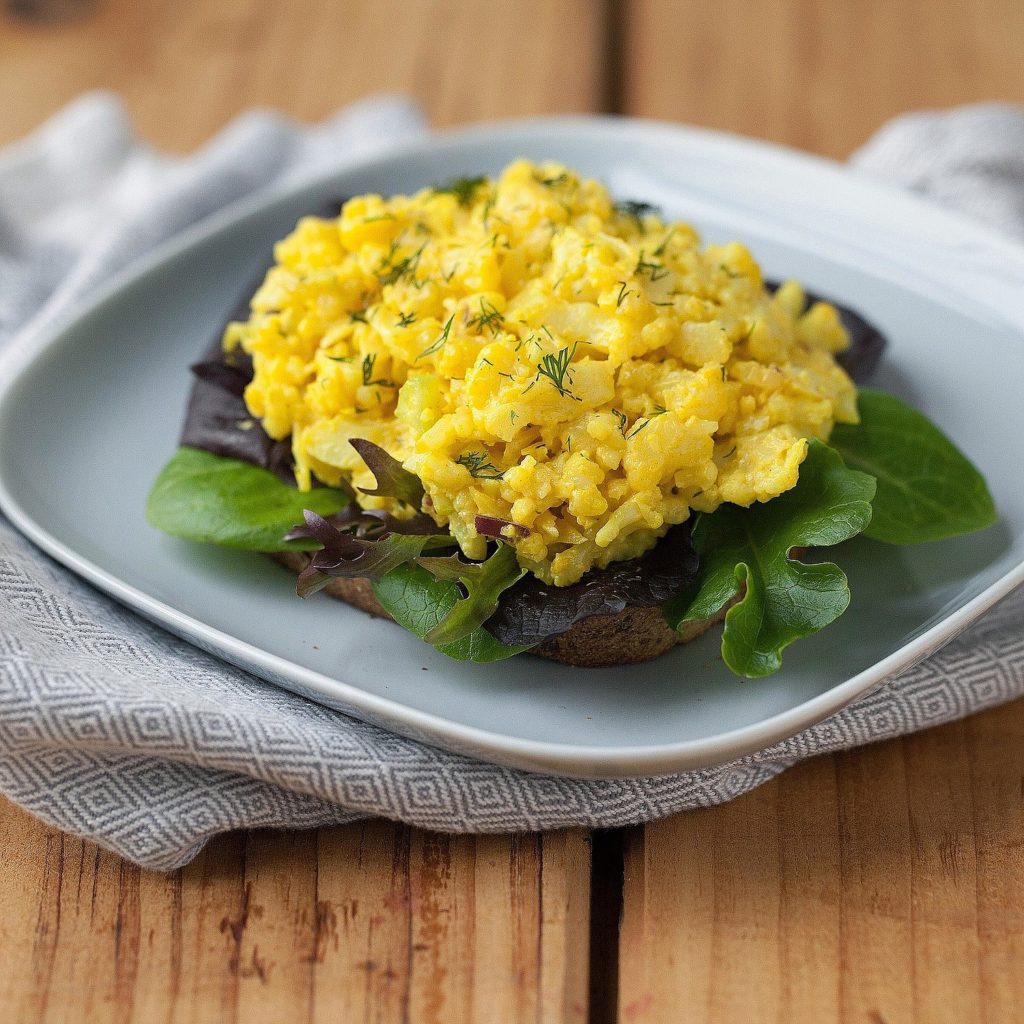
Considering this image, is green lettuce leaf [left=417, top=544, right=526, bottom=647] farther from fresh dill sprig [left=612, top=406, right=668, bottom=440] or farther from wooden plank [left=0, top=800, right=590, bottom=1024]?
wooden plank [left=0, top=800, right=590, bottom=1024]

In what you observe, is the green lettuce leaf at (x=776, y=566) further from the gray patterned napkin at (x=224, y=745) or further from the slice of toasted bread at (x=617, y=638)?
the gray patterned napkin at (x=224, y=745)

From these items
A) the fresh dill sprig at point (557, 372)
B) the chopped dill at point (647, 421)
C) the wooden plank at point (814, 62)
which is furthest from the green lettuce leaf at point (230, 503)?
the wooden plank at point (814, 62)

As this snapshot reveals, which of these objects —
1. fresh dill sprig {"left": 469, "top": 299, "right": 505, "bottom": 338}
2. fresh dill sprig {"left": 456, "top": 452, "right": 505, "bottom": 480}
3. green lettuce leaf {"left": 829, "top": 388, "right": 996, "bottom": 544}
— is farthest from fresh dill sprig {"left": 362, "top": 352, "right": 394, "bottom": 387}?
green lettuce leaf {"left": 829, "top": 388, "right": 996, "bottom": 544}

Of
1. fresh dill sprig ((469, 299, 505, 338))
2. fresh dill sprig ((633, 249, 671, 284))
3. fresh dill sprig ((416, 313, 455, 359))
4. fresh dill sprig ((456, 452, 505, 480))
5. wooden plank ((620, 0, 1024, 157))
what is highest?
fresh dill sprig ((633, 249, 671, 284))

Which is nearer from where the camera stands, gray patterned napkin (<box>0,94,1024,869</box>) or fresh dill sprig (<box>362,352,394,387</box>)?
gray patterned napkin (<box>0,94,1024,869</box>)

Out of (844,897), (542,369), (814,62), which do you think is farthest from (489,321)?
(814,62)

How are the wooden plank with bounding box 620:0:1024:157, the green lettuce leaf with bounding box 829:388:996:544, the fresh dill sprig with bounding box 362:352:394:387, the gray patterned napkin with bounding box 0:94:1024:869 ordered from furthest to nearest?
the wooden plank with bounding box 620:0:1024:157, the green lettuce leaf with bounding box 829:388:996:544, the fresh dill sprig with bounding box 362:352:394:387, the gray patterned napkin with bounding box 0:94:1024:869

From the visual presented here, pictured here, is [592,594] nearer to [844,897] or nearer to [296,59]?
[844,897]

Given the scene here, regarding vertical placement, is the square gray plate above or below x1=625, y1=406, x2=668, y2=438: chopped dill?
below
